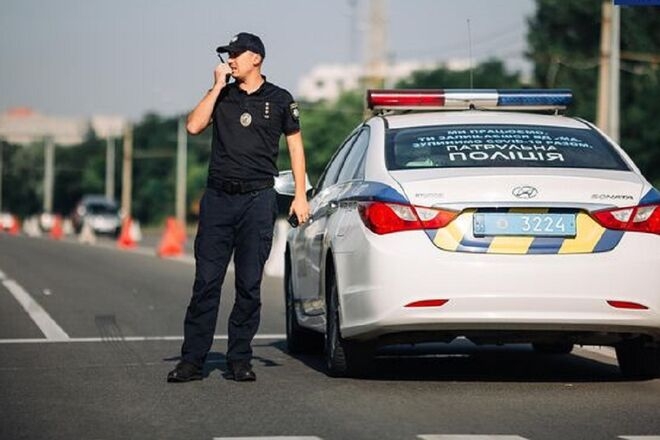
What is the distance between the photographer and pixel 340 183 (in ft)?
34.9

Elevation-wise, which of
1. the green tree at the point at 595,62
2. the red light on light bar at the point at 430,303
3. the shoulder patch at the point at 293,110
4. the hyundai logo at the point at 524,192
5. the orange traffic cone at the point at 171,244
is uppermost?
the green tree at the point at 595,62

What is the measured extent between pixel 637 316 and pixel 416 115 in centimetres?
206

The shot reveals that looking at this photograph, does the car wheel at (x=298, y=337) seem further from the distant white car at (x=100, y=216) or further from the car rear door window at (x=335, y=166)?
the distant white car at (x=100, y=216)

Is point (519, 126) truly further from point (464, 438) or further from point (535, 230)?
point (464, 438)

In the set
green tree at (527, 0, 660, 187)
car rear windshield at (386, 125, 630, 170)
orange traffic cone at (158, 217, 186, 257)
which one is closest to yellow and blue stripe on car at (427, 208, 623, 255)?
car rear windshield at (386, 125, 630, 170)

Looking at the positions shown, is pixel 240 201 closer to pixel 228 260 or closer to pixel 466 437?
pixel 228 260

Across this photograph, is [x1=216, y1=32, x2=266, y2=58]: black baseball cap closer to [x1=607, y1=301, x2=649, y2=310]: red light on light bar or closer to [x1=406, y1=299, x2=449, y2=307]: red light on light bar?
[x1=406, y1=299, x2=449, y2=307]: red light on light bar

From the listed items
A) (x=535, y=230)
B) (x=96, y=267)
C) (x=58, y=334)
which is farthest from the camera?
(x=96, y=267)

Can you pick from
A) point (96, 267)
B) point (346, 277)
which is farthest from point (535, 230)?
point (96, 267)

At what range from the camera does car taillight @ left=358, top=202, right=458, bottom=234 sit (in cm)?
923

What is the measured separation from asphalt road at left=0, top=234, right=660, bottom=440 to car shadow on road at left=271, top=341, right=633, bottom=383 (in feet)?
0.04

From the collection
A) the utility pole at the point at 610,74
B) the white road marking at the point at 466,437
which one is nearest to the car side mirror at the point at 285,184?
the white road marking at the point at 466,437

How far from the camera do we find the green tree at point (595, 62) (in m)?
77.6

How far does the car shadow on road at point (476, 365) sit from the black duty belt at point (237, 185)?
118 cm
